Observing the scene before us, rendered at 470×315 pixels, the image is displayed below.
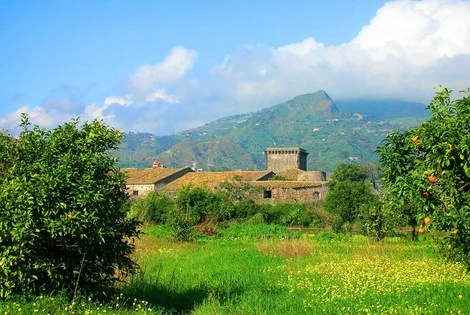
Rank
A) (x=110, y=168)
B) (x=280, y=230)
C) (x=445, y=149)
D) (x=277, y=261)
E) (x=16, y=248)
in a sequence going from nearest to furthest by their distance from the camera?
(x=445, y=149) → (x=16, y=248) → (x=110, y=168) → (x=277, y=261) → (x=280, y=230)

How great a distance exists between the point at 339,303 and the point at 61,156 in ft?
20.4

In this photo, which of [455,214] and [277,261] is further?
[277,261]

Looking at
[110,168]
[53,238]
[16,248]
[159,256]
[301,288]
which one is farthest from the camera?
[159,256]

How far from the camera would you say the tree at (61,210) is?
10609mm

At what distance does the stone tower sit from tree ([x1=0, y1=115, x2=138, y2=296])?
11932 cm

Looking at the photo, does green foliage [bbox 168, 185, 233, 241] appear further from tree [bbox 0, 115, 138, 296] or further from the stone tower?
the stone tower

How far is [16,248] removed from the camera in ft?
34.1

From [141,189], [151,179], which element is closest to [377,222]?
[151,179]

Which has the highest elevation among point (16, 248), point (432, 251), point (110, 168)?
point (110, 168)

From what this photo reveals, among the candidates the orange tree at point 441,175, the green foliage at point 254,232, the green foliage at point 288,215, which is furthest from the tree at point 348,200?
the orange tree at point 441,175

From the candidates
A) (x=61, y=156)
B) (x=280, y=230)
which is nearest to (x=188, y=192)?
Answer: (x=280, y=230)

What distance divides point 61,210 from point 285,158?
402ft

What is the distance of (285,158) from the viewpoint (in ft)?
436

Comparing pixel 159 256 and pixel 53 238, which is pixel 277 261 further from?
pixel 53 238
